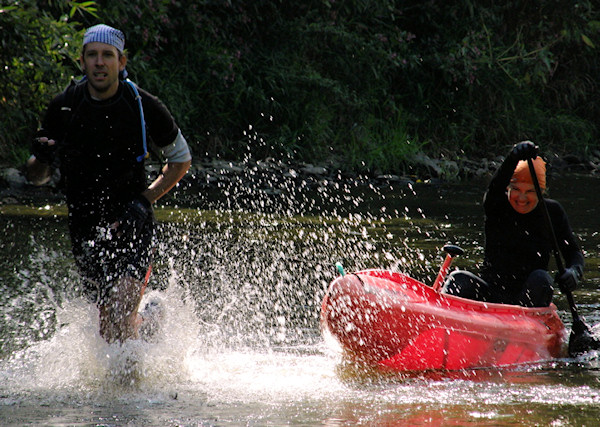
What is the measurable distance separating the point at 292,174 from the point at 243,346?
903 centimetres

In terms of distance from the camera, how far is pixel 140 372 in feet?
15.6

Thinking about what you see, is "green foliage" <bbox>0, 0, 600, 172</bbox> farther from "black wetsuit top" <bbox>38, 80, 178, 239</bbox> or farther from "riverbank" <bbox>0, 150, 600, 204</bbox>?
"black wetsuit top" <bbox>38, 80, 178, 239</bbox>

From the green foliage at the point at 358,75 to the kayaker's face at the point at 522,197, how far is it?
7.17 m

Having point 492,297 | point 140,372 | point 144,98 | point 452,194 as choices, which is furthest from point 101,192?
point 452,194

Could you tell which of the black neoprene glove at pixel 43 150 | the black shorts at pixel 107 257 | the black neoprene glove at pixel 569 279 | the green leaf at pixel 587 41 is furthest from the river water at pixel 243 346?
the green leaf at pixel 587 41

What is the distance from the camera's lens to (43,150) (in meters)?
4.44

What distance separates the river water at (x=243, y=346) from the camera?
436cm

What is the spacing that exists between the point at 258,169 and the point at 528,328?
9.52 metres

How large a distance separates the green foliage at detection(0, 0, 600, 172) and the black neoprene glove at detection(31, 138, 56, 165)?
24.1 ft

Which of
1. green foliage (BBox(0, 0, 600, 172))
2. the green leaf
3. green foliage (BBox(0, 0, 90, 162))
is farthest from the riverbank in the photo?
the green leaf

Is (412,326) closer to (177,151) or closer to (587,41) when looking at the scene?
(177,151)

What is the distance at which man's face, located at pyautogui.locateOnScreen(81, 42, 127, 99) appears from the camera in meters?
4.59

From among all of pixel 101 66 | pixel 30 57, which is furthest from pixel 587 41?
pixel 101 66

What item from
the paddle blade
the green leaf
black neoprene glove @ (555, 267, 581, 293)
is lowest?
the paddle blade
